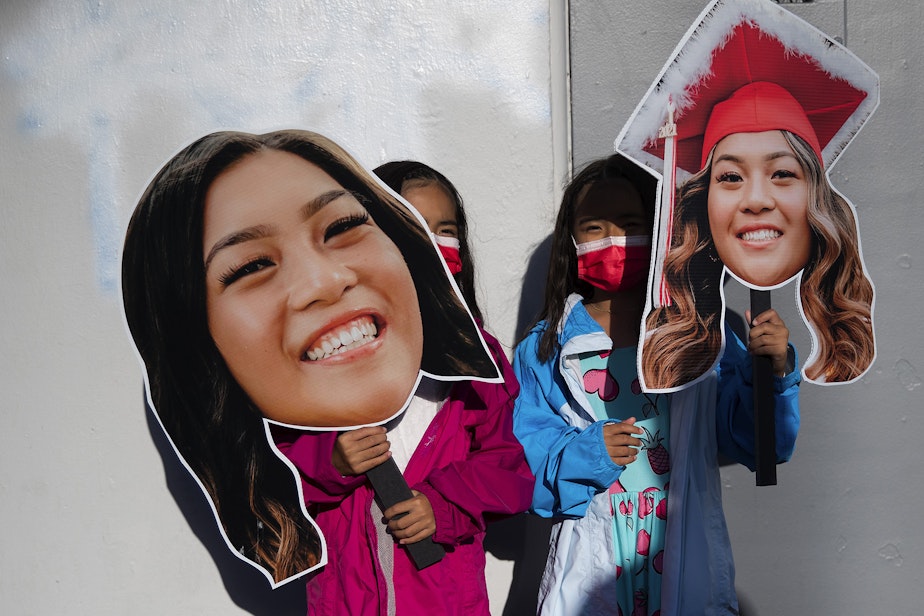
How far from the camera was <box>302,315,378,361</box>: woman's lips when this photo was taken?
2.16 meters

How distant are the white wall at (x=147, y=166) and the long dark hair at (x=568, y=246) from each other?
30 cm

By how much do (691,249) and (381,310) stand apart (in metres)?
0.77

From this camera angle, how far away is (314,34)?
2.82 meters

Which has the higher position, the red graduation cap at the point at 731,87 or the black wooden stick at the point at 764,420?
the red graduation cap at the point at 731,87

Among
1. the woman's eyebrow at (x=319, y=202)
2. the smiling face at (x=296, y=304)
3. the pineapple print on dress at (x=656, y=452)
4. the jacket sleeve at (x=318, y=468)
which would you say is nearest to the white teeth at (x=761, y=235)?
the pineapple print on dress at (x=656, y=452)

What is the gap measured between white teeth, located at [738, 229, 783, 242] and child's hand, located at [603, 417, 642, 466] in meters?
0.53

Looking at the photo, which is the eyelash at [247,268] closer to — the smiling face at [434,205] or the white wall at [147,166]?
the smiling face at [434,205]

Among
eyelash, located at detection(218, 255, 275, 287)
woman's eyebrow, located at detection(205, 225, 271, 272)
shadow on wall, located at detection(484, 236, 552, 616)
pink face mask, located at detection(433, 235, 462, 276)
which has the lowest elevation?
shadow on wall, located at detection(484, 236, 552, 616)

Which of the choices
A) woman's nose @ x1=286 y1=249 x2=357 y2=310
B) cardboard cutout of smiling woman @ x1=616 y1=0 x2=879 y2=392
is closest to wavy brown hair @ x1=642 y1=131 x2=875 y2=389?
cardboard cutout of smiling woman @ x1=616 y1=0 x2=879 y2=392

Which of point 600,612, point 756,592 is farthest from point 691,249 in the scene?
point 756,592

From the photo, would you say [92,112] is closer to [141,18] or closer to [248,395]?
[141,18]

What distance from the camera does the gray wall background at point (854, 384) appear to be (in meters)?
2.86

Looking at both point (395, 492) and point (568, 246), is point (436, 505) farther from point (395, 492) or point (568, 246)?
point (568, 246)

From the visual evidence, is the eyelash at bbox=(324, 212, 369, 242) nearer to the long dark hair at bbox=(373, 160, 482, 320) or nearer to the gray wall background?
the long dark hair at bbox=(373, 160, 482, 320)
